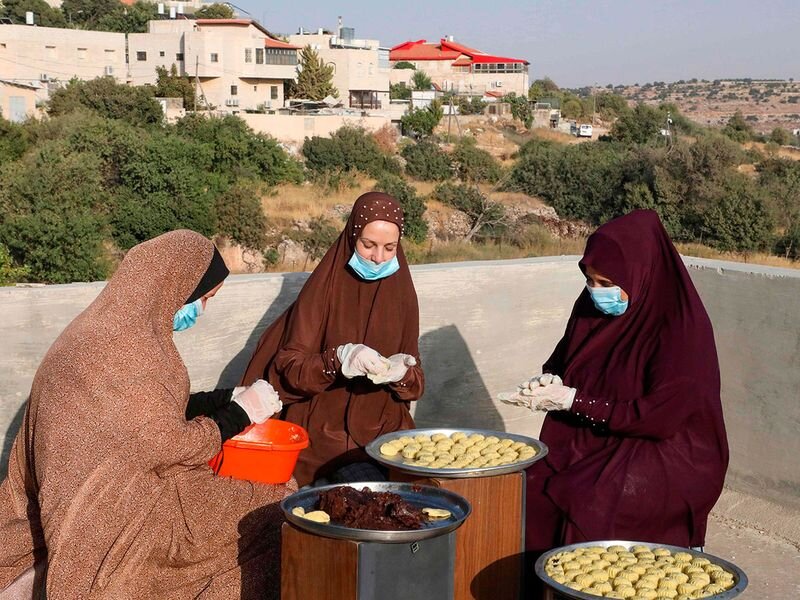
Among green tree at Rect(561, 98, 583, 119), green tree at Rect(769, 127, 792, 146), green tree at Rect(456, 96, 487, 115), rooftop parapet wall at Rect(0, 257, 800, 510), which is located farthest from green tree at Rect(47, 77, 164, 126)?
rooftop parapet wall at Rect(0, 257, 800, 510)

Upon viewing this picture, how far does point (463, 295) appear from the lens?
5.19 m

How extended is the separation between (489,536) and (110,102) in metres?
39.2

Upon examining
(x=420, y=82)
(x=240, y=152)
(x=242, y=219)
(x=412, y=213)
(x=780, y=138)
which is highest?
(x=420, y=82)

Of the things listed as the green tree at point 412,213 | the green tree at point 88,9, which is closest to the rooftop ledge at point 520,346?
the green tree at point 412,213

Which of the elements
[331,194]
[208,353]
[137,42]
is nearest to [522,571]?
[208,353]

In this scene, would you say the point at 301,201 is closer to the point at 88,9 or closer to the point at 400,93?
the point at 400,93

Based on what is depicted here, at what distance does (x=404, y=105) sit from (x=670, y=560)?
5515 centimetres

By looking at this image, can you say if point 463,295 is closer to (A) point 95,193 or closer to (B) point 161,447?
(B) point 161,447

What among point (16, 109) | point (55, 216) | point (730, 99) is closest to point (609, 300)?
point (55, 216)

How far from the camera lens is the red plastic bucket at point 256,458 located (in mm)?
3277

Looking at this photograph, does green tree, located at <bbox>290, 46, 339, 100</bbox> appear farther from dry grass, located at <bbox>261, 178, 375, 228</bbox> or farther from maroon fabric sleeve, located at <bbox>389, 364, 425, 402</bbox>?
maroon fabric sleeve, located at <bbox>389, 364, 425, 402</bbox>

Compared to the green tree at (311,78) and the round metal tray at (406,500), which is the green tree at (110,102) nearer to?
the green tree at (311,78)

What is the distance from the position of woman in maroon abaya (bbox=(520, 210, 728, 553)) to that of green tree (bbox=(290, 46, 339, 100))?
51.4 metres

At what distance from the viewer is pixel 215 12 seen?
66.5 meters
